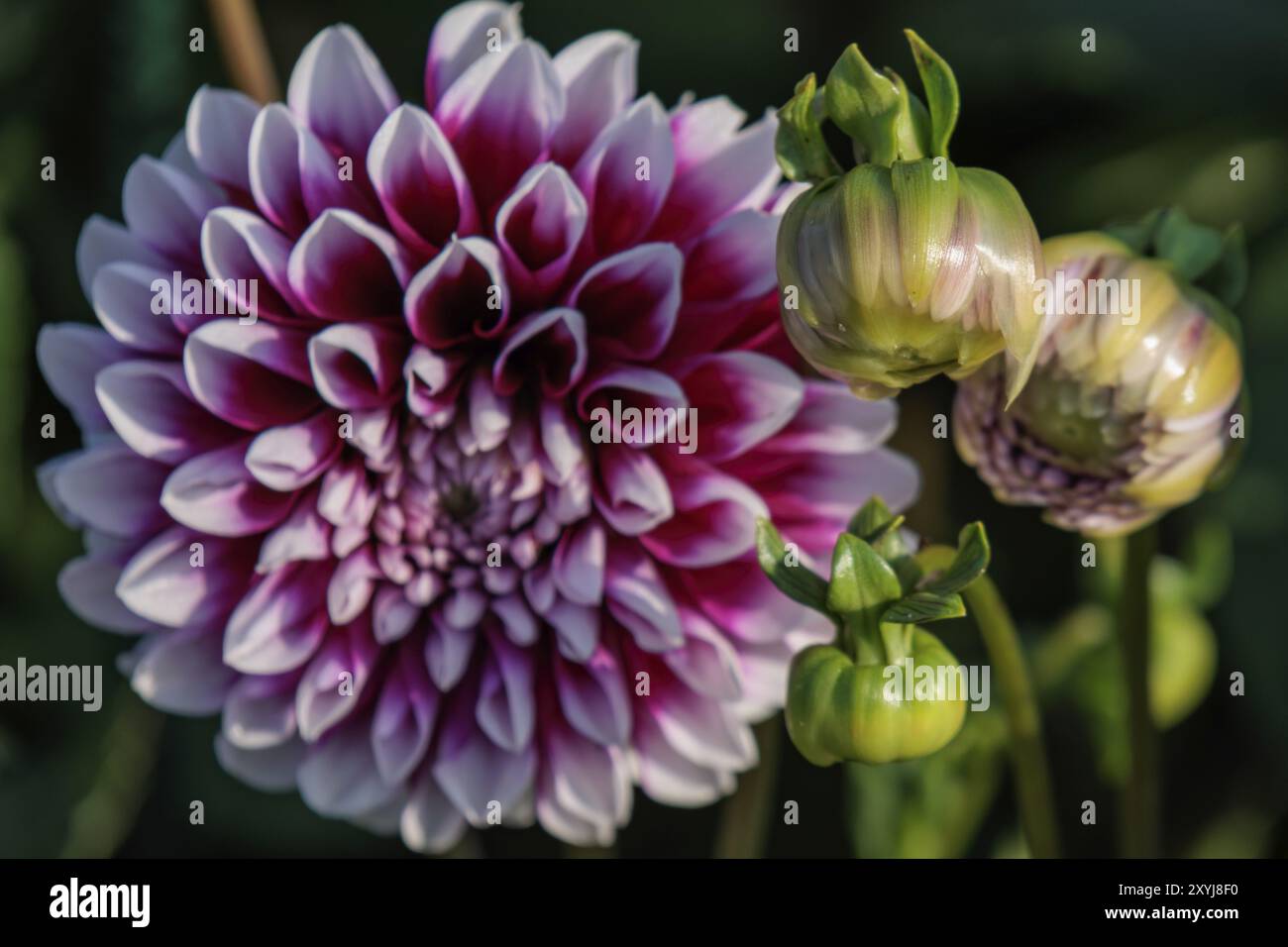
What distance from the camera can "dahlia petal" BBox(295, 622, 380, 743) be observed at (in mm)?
517

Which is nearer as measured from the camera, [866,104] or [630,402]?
[866,104]

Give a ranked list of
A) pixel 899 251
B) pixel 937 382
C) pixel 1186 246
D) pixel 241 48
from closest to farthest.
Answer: pixel 899 251 → pixel 1186 246 → pixel 241 48 → pixel 937 382

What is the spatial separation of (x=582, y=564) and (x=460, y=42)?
7.3 inches

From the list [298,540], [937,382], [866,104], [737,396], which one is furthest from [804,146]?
[937,382]

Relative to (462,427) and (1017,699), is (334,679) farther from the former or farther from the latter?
(1017,699)

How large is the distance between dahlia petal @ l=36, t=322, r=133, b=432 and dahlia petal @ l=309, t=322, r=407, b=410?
8cm

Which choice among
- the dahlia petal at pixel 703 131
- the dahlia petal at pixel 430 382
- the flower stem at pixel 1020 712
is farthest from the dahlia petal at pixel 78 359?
the flower stem at pixel 1020 712

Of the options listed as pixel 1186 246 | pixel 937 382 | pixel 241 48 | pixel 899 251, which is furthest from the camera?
pixel 937 382

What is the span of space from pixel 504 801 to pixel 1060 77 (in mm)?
424

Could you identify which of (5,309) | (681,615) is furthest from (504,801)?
(5,309)

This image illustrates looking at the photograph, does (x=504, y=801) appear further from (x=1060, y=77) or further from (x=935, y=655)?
(x=1060, y=77)

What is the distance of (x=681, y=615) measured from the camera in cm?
52

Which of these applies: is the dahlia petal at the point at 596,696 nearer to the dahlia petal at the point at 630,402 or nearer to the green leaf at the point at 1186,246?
the dahlia petal at the point at 630,402

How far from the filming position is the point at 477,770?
541 mm
